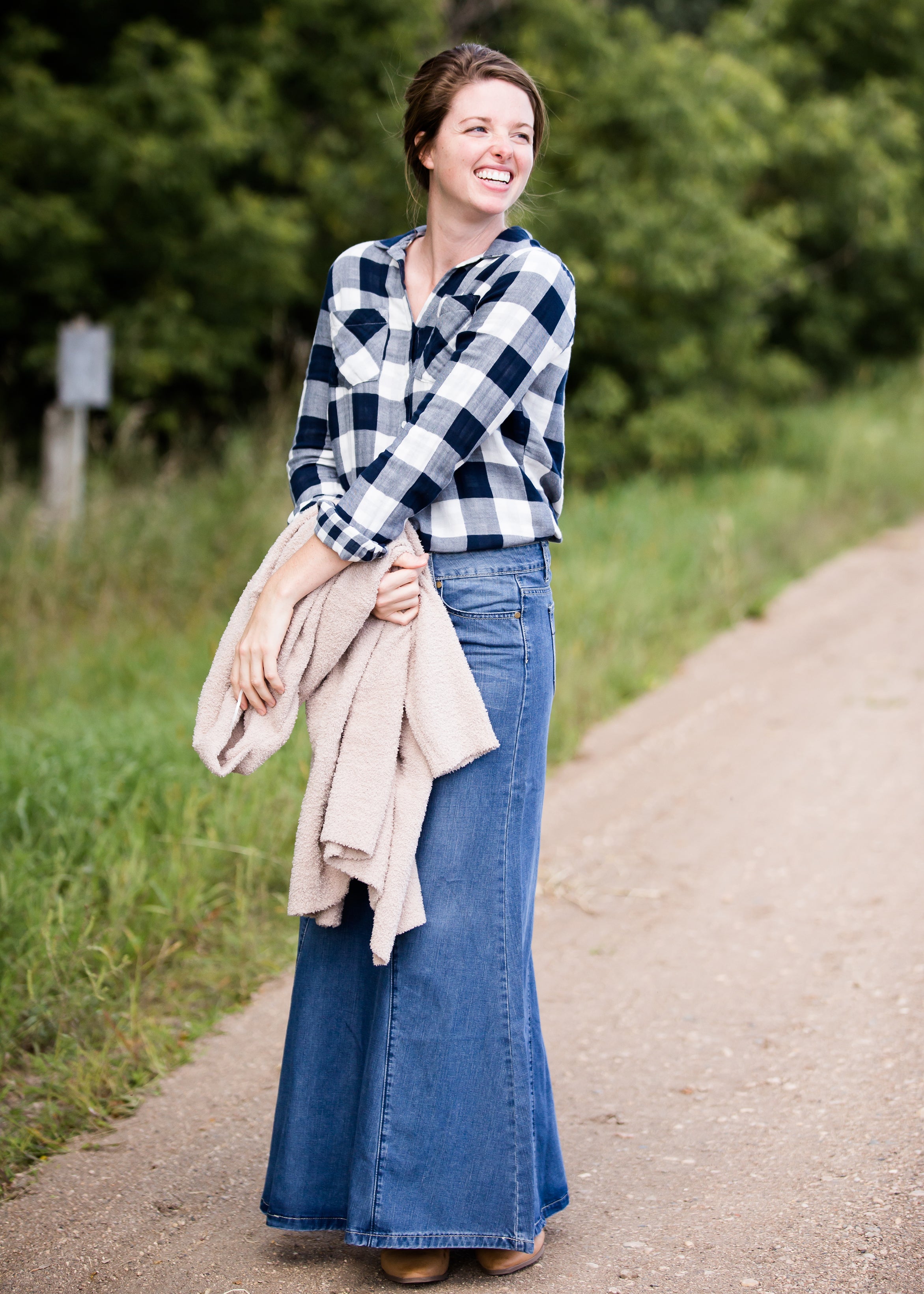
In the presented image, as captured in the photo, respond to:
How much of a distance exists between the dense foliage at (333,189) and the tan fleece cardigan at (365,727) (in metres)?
5.88

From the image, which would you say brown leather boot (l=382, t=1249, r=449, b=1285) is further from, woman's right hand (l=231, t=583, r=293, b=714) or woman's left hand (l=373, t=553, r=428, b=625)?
woman's left hand (l=373, t=553, r=428, b=625)

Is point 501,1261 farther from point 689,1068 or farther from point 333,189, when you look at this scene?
point 333,189

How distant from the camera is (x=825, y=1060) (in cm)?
335

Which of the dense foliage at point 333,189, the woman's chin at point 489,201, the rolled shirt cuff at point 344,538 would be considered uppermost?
the dense foliage at point 333,189

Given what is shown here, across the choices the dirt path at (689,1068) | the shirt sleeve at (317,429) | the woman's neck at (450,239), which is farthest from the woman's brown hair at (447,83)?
the dirt path at (689,1068)

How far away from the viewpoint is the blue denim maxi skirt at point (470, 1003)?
232 cm

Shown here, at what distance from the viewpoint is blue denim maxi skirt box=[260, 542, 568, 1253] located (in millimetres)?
2318

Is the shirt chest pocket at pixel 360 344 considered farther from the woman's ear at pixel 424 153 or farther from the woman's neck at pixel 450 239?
the woman's ear at pixel 424 153

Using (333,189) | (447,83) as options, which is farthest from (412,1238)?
(333,189)


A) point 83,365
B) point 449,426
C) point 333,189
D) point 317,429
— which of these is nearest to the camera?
point 449,426

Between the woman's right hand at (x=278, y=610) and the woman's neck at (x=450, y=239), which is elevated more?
the woman's neck at (x=450, y=239)

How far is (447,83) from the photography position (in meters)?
2.36

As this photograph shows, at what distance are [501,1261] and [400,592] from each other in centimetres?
127

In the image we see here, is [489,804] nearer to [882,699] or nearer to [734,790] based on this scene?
[734,790]
